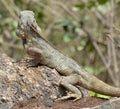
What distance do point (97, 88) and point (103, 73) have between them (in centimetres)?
827

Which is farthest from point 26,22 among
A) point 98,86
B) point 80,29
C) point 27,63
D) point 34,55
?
point 80,29

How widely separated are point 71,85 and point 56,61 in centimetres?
44

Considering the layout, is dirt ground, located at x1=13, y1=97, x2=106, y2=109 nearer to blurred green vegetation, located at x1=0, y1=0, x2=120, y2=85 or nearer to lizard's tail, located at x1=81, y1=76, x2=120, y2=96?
lizard's tail, located at x1=81, y1=76, x2=120, y2=96

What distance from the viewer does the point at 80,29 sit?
1241cm

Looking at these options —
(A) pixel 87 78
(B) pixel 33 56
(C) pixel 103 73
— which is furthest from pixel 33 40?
(C) pixel 103 73

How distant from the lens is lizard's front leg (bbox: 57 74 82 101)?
5325mm

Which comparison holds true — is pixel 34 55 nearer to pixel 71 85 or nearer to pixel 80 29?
pixel 71 85

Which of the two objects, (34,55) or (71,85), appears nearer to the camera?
(71,85)

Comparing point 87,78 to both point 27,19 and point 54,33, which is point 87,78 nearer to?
point 27,19

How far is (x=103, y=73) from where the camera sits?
1386cm

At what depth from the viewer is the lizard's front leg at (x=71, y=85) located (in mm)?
5325

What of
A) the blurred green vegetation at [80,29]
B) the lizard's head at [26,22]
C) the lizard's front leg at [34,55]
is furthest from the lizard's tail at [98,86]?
the blurred green vegetation at [80,29]

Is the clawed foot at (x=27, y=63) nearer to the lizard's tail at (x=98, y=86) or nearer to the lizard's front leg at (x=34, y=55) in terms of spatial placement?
the lizard's front leg at (x=34, y=55)

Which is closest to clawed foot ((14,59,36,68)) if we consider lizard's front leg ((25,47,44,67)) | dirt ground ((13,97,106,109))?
lizard's front leg ((25,47,44,67))
